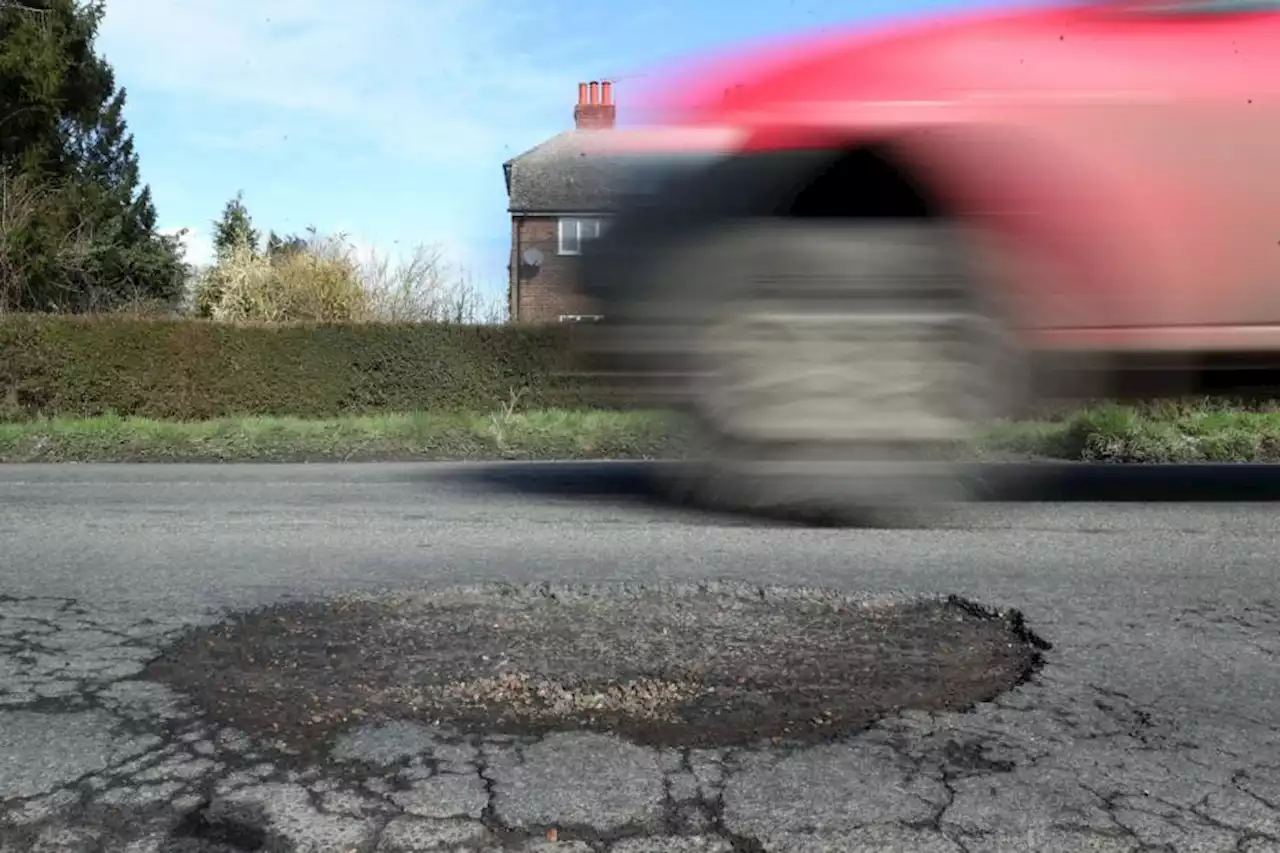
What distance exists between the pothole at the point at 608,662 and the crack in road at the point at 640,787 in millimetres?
84

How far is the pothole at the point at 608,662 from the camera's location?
6.77 feet

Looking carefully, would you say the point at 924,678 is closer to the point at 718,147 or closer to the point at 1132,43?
the point at 718,147

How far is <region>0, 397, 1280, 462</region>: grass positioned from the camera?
8141 millimetres

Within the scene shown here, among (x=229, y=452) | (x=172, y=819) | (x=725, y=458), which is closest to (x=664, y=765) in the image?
(x=172, y=819)

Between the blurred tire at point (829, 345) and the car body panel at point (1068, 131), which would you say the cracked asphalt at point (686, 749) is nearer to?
the blurred tire at point (829, 345)

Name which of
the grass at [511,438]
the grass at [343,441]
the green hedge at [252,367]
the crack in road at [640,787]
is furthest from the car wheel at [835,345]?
the green hedge at [252,367]

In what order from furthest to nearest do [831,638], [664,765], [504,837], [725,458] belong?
[725,458], [831,638], [664,765], [504,837]

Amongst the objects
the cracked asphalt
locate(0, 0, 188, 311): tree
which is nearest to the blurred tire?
the cracked asphalt

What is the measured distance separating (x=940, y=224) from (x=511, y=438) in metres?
6.58

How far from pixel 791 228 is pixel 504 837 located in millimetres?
2911

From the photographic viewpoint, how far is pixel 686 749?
1.91m

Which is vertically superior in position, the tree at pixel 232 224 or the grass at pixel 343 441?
the tree at pixel 232 224

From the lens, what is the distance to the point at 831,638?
2.62 meters

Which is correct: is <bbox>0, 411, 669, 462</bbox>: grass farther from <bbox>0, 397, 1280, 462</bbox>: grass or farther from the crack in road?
the crack in road
